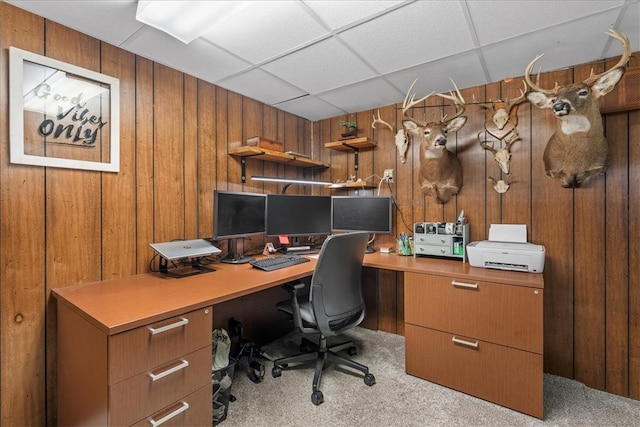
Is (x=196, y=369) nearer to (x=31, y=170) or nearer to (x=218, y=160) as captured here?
(x=31, y=170)

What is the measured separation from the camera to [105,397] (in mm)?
1107

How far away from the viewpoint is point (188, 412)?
52.4 inches

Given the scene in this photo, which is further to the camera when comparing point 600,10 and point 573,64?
point 573,64

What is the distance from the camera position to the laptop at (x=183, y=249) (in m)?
1.79

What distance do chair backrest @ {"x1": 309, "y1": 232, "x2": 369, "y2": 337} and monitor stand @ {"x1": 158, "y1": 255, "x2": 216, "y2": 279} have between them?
2.51ft

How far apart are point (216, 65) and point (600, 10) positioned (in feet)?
7.25

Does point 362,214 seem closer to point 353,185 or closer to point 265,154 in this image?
point 353,185

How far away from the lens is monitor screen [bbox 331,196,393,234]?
270 centimetres

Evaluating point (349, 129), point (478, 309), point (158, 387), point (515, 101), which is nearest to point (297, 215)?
point (349, 129)

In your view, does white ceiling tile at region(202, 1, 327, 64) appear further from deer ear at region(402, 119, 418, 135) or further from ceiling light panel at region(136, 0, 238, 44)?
deer ear at region(402, 119, 418, 135)

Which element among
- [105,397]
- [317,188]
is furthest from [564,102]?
[105,397]

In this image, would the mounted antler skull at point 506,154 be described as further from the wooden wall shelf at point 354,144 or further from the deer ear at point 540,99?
the wooden wall shelf at point 354,144

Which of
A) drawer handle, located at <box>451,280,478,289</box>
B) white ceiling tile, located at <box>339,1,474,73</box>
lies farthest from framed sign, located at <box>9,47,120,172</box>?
drawer handle, located at <box>451,280,478,289</box>

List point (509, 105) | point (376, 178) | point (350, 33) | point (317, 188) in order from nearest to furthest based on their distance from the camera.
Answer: point (350, 33)
point (509, 105)
point (376, 178)
point (317, 188)
